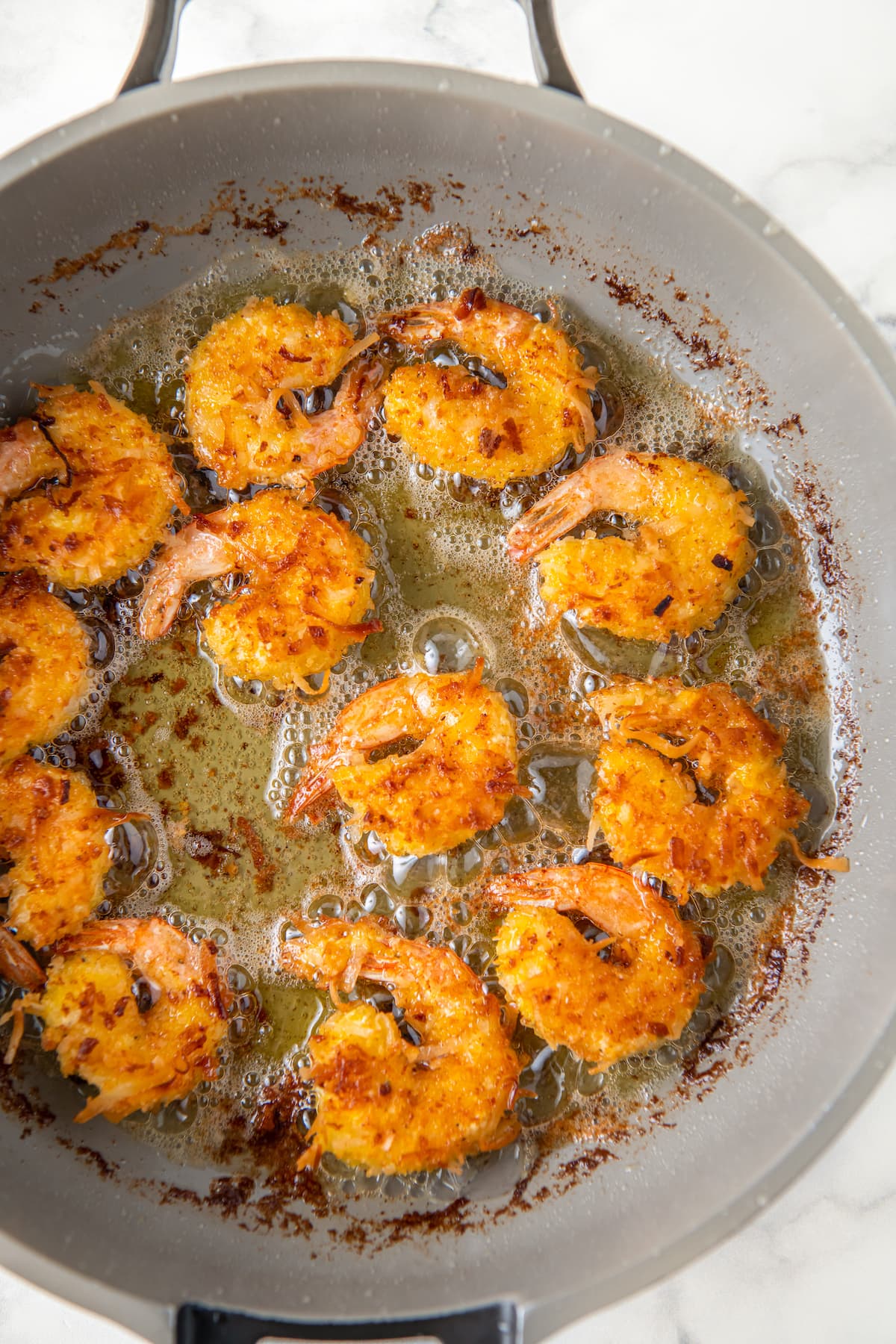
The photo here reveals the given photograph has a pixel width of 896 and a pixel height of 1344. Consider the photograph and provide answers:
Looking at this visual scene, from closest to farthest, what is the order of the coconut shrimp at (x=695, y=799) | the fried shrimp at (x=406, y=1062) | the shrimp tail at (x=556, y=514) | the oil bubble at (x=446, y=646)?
the fried shrimp at (x=406, y=1062) < the coconut shrimp at (x=695, y=799) < the shrimp tail at (x=556, y=514) < the oil bubble at (x=446, y=646)

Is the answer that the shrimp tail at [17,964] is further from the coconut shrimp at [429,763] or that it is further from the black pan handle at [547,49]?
the black pan handle at [547,49]

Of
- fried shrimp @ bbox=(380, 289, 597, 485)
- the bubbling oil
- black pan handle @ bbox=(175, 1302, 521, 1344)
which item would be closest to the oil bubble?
the bubbling oil

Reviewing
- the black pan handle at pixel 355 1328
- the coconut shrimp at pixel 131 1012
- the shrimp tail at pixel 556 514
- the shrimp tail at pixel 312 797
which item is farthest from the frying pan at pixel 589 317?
the shrimp tail at pixel 312 797

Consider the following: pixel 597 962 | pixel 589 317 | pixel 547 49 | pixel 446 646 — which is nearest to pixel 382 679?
pixel 446 646

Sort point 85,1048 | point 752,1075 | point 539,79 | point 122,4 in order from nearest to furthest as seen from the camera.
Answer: point 539,79 → point 85,1048 → point 752,1075 → point 122,4

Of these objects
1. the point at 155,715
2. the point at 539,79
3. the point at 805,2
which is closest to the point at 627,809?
the point at 155,715

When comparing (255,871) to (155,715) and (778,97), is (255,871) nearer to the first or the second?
(155,715)
